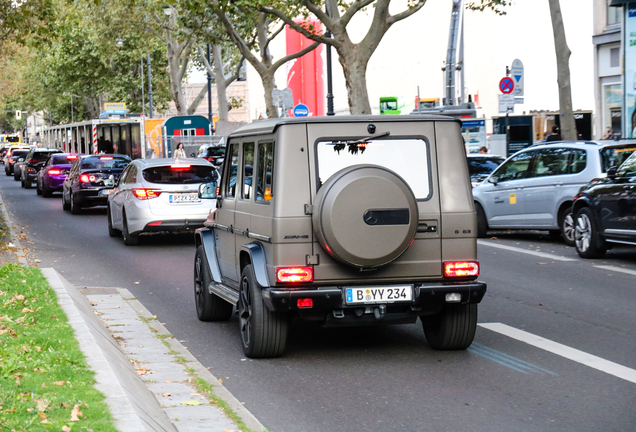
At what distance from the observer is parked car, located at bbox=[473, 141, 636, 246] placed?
15422 millimetres

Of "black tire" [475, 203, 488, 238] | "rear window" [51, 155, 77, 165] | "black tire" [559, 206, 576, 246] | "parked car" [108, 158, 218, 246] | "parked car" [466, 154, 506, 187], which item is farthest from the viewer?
"rear window" [51, 155, 77, 165]

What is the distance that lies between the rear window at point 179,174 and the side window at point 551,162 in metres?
5.49

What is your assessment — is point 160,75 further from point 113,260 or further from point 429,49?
point 113,260

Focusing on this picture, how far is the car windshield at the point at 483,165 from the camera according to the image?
2116cm

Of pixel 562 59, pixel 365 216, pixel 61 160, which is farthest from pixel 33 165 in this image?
pixel 365 216

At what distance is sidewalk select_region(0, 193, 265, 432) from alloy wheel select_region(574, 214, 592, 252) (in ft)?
23.0

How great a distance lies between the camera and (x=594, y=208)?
13992mm

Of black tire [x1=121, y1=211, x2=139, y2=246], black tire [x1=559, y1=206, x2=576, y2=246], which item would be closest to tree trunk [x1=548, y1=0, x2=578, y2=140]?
black tire [x1=559, y1=206, x2=576, y2=246]

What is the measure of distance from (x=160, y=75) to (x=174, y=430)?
70514 millimetres

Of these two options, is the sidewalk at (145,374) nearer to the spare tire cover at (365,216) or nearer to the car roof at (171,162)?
the spare tire cover at (365,216)

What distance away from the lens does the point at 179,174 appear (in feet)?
54.7

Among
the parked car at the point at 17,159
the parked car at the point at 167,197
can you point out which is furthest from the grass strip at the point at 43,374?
the parked car at the point at 17,159

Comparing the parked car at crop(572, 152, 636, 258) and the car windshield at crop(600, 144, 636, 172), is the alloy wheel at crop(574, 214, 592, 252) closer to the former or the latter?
the parked car at crop(572, 152, 636, 258)

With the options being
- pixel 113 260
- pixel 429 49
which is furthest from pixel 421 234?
pixel 429 49
